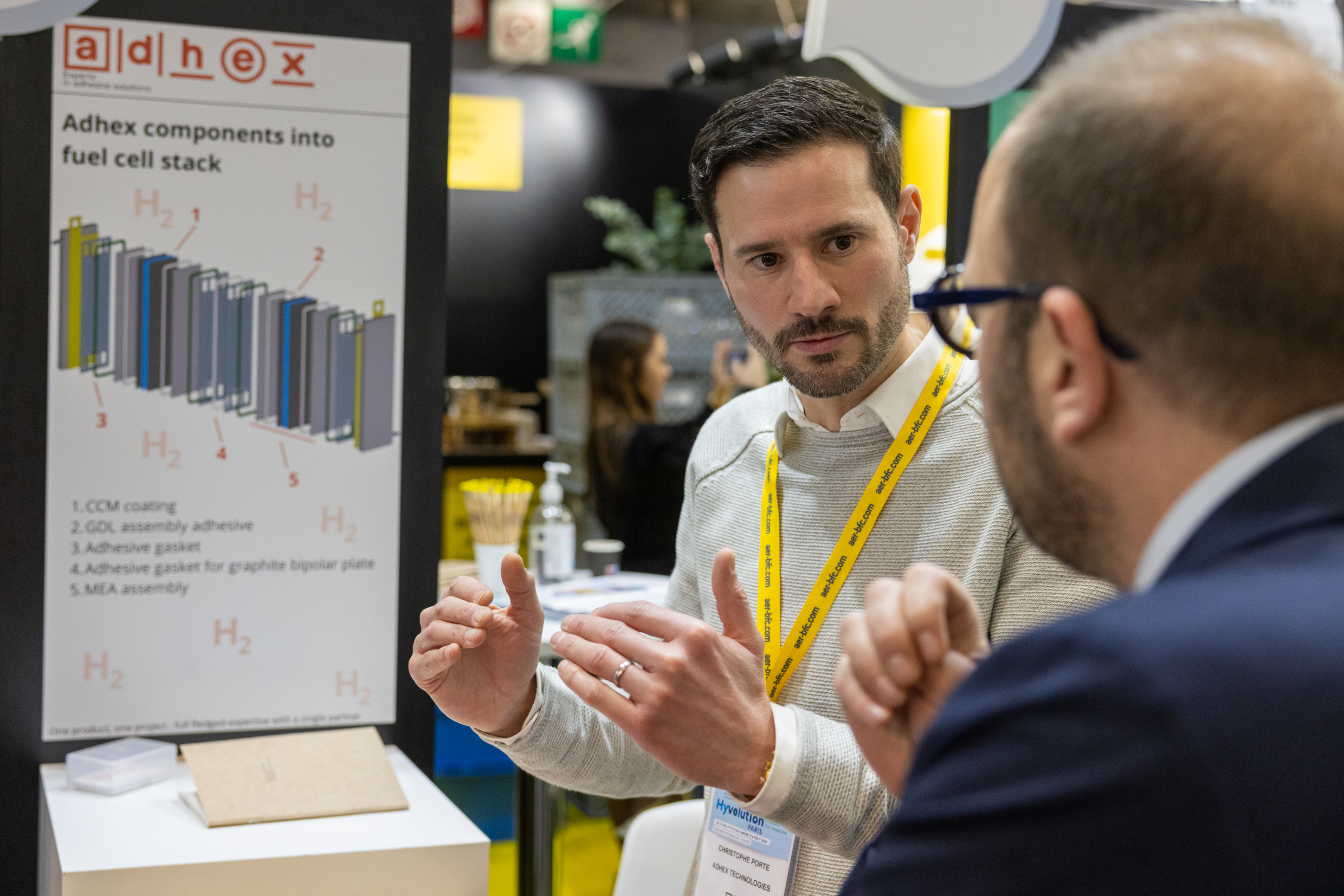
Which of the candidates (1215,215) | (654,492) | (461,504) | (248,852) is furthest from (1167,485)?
(461,504)

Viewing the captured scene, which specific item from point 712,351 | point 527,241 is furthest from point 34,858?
point 527,241

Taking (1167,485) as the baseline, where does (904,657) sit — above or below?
below

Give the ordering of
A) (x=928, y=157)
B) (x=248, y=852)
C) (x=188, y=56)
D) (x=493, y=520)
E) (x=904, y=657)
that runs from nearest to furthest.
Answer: (x=904, y=657) → (x=248, y=852) → (x=188, y=56) → (x=493, y=520) → (x=928, y=157)

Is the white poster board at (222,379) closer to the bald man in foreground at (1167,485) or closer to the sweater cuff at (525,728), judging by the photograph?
the sweater cuff at (525,728)

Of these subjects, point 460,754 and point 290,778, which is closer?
point 290,778

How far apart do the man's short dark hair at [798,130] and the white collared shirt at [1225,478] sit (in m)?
0.97

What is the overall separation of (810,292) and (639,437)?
268 centimetres

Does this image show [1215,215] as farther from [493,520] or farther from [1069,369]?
[493,520]

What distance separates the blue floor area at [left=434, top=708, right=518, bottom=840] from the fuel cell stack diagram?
233cm

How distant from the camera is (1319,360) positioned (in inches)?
25.6

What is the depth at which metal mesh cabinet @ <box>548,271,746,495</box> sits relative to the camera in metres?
6.86

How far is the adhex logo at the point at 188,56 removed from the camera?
83.1 inches

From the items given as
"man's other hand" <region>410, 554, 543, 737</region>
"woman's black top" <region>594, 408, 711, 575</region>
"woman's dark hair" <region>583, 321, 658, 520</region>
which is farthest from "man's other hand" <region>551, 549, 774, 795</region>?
"woman's dark hair" <region>583, 321, 658, 520</region>

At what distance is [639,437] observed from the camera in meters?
4.18
